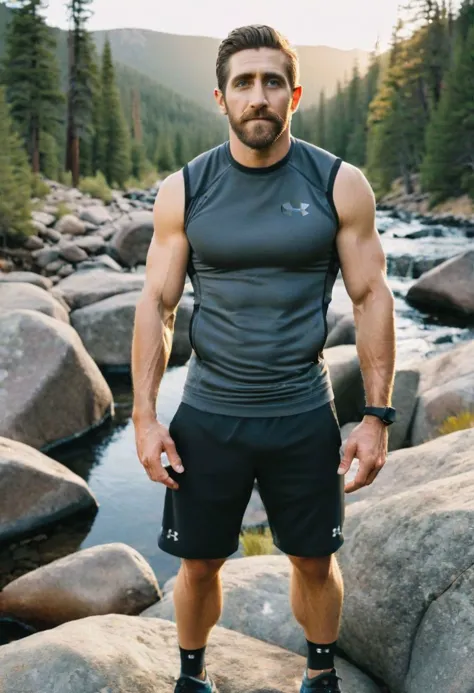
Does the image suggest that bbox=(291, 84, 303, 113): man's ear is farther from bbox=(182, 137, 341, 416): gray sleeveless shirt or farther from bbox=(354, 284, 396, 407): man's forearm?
bbox=(354, 284, 396, 407): man's forearm

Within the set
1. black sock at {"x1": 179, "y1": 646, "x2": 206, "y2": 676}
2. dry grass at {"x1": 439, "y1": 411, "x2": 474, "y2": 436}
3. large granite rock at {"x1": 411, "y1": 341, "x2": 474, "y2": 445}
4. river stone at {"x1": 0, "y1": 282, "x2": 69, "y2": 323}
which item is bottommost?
river stone at {"x1": 0, "y1": 282, "x2": 69, "y2": 323}

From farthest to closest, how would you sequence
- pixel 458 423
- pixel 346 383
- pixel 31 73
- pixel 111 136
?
pixel 111 136
pixel 31 73
pixel 346 383
pixel 458 423

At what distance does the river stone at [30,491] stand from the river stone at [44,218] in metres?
15.8

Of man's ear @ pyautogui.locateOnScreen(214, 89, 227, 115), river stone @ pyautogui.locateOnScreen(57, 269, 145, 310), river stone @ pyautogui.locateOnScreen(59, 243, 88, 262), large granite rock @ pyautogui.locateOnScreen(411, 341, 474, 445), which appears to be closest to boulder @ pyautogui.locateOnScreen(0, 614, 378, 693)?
man's ear @ pyautogui.locateOnScreen(214, 89, 227, 115)

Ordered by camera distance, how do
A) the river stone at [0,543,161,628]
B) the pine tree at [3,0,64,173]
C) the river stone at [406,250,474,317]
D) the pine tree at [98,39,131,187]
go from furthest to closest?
the pine tree at [98,39,131,187], the pine tree at [3,0,64,173], the river stone at [406,250,474,317], the river stone at [0,543,161,628]

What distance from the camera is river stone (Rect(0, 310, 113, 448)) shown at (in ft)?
23.4

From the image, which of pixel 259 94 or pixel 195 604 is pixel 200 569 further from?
pixel 259 94

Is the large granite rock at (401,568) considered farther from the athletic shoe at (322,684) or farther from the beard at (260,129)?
the beard at (260,129)

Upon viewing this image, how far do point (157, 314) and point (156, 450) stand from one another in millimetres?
542

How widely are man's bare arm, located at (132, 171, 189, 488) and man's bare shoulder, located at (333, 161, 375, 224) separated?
59cm

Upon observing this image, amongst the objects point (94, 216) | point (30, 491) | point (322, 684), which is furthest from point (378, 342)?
point (94, 216)

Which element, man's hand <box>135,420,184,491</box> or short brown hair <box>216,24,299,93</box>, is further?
man's hand <box>135,420,184,491</box>

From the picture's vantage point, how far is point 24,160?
2061 centimetres

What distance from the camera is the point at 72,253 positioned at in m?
18.0
